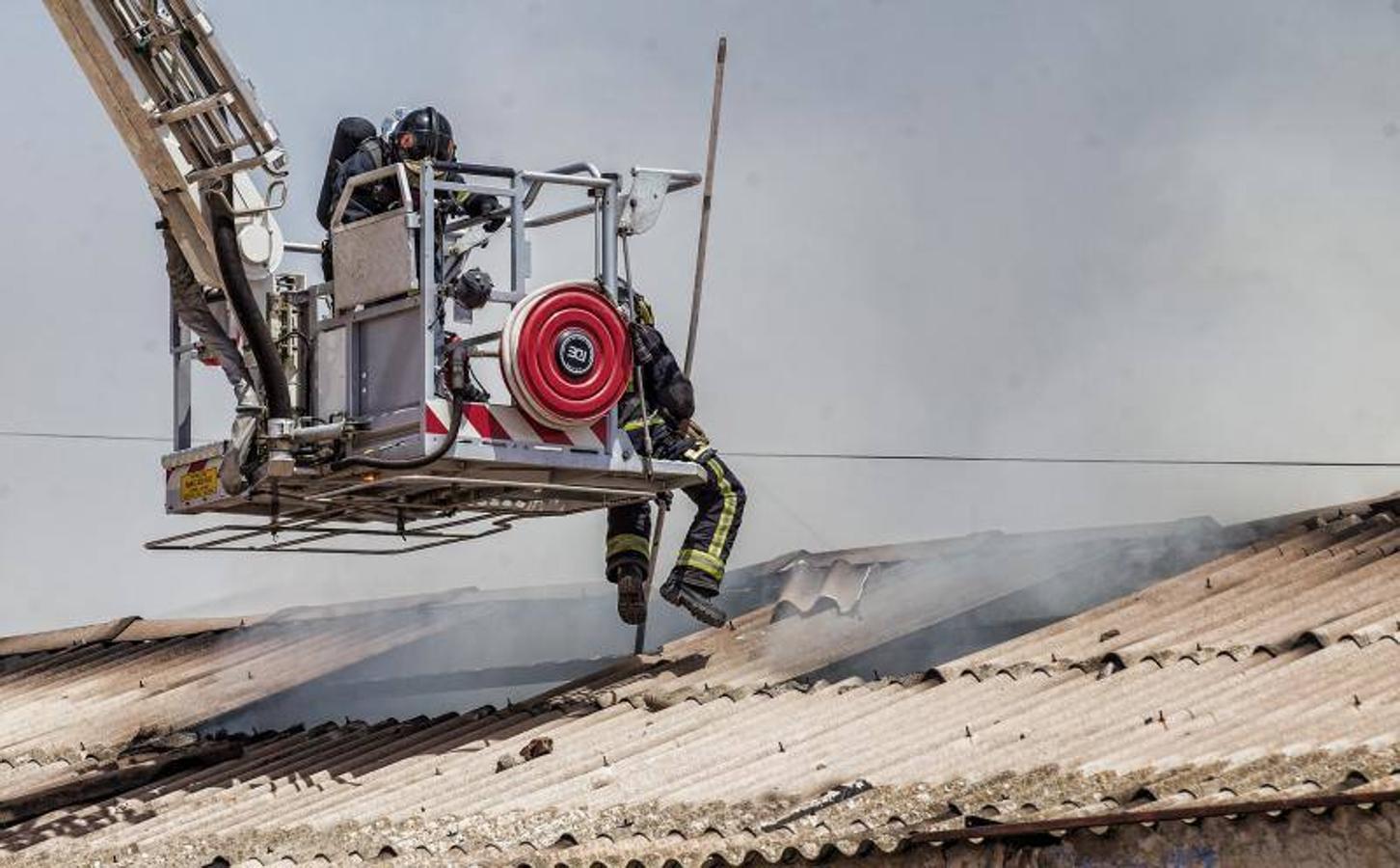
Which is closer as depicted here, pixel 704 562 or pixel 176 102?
pixel 176 102

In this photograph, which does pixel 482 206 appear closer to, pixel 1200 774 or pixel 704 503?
pixel 704 503

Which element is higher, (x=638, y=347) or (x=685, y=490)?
(x=638, y=347)

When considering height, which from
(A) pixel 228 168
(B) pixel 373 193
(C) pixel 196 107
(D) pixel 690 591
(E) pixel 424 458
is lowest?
(D) pixel 690 591

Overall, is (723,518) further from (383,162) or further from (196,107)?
(196,107)

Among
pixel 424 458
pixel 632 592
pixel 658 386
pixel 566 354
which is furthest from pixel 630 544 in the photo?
pixel 424 458

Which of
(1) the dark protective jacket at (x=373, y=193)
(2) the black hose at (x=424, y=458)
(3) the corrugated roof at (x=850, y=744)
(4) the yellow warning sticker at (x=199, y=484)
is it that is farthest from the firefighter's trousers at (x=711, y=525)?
(4) the yellow warning sticker at (x=199, y=484)

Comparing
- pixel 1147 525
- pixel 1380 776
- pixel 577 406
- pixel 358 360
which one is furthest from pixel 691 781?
pixel 1147 525

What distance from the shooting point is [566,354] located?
10359mm

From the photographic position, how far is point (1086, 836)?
7.18 metres

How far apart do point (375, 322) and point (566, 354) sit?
0.86 m

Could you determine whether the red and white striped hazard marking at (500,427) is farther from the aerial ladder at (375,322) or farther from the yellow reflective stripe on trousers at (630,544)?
the yellow reflective stripe on trousers at (630,544)

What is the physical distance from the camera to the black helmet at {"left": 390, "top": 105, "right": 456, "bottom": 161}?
10555 mm

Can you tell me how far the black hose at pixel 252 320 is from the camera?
10.4 meters

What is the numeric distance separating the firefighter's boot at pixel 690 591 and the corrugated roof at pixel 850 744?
0.35 m
